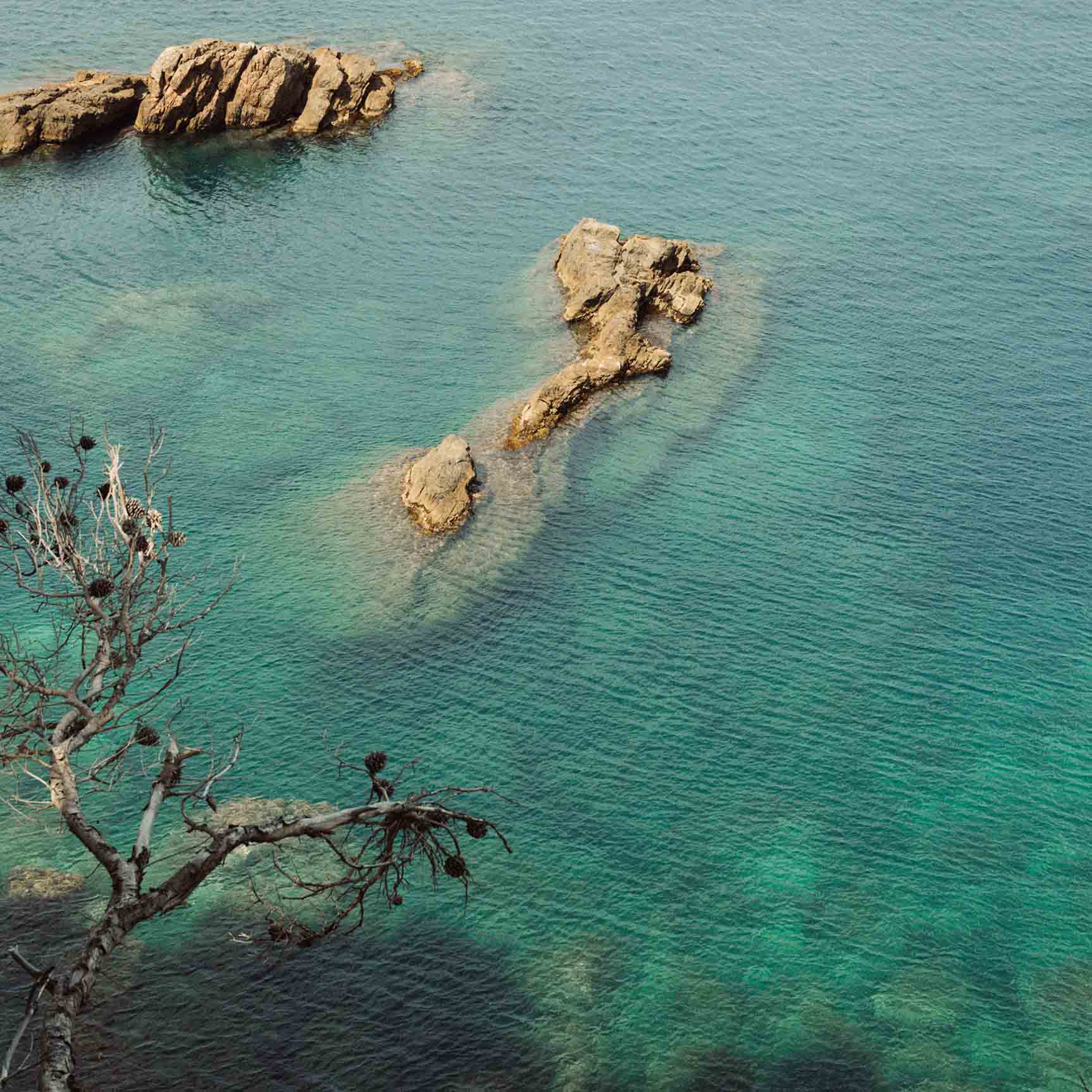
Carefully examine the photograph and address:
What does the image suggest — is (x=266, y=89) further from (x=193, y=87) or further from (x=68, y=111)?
(x=68, y=111)

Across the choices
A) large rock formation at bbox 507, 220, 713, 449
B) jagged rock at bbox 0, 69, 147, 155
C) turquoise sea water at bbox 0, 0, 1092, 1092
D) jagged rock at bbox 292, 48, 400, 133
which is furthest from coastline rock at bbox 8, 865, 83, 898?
jagged rock at bbox 292, 48, 400, 133

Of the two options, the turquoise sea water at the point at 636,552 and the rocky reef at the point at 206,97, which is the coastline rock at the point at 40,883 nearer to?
the turquoise sea water at the point at 636,552

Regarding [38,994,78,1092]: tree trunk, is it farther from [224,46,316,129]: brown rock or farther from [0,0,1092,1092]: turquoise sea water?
[224,46,316,129]: brown rock

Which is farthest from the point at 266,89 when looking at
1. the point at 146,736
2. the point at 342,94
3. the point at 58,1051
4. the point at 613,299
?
the point at 58,1051

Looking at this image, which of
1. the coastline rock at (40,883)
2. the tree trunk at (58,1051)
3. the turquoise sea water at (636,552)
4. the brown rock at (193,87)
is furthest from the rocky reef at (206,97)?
the tree trunk at (58,1051)

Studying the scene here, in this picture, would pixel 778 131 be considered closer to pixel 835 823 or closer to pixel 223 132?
pixel 223 132

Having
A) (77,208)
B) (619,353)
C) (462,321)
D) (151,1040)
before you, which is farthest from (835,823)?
(77,208)

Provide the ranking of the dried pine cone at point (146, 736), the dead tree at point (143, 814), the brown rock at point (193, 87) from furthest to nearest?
the brown rock at point (193, 87) < the dried pine cone at point (146, 736) < the dead tree at point (143, 814)
